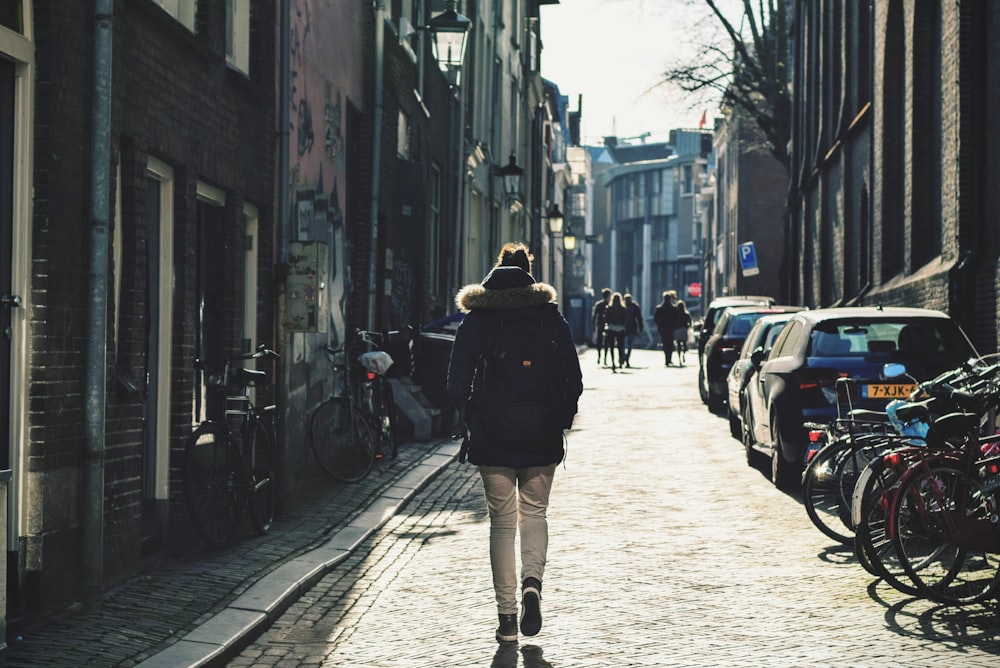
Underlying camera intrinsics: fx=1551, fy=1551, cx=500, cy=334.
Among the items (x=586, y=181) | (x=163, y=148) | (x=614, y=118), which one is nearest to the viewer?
(x=163, y=148)

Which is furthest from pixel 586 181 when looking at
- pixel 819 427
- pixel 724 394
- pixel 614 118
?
pixel 819 427

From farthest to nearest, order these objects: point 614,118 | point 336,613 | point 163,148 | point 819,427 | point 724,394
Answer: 1. point 614,118
2. point 724,394
3. point 819,427
4. point 163,148
5. point 336,613

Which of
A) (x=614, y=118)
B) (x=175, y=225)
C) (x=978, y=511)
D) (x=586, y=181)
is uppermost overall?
(x=614, y=118)

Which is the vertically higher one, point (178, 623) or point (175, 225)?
point (175, 225)

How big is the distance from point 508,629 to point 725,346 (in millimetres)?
14965

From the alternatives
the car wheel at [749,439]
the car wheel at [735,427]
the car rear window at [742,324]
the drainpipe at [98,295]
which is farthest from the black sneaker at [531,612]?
the car rear window at [742,324]

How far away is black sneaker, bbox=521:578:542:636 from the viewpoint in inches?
266

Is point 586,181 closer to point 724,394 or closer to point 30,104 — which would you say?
point 724,394

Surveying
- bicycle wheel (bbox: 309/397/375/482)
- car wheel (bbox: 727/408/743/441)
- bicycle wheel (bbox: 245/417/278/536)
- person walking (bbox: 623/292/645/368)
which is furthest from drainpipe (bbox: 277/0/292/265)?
person walking (bbox: 623/292/645/368)

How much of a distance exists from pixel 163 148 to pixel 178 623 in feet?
10.1

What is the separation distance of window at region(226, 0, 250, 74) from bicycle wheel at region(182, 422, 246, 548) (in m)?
3.01

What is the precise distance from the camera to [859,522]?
798 cm

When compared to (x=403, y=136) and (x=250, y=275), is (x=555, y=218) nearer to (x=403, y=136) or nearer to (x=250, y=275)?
(x=403, y=136)

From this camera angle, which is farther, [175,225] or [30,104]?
[175,225]
